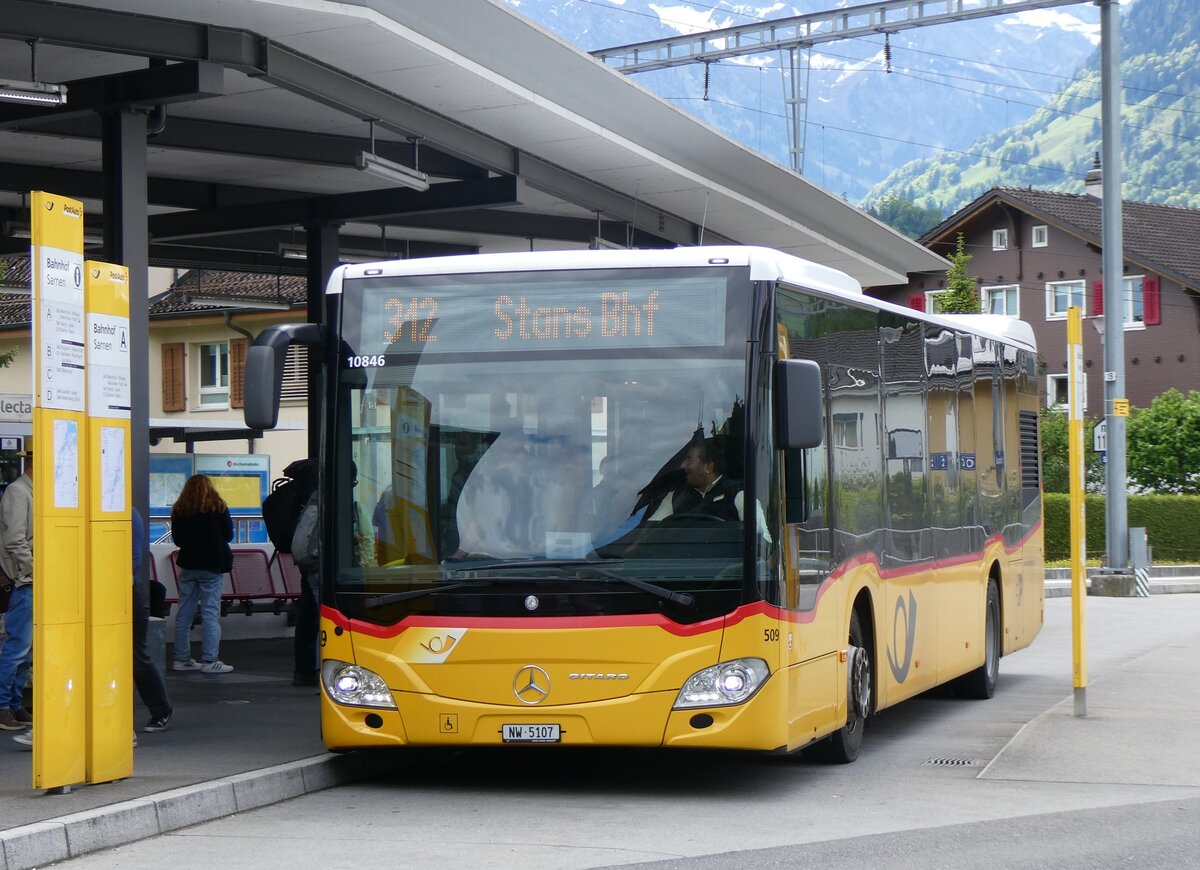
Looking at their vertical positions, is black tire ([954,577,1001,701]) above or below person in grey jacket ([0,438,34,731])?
below

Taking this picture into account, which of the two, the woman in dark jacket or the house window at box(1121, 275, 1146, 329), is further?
the house window at box(1121, 275, 1146, 329)

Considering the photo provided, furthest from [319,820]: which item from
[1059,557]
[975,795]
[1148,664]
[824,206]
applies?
[1059,557]

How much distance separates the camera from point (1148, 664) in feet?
59.1

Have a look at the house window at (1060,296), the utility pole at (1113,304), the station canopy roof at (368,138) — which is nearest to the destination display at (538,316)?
the station canopy roof at (368,138)

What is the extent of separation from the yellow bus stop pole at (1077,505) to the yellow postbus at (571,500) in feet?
10.1

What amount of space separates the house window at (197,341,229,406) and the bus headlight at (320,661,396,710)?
40.9 meters

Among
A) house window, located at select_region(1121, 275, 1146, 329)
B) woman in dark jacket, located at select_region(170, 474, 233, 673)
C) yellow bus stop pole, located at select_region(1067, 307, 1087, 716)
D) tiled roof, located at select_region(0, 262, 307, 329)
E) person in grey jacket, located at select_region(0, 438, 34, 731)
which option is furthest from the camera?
house window, located at select_region(1121, 275, 1146, 329)

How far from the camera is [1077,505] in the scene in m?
12.6

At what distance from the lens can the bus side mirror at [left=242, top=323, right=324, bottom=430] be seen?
9203 millimetres

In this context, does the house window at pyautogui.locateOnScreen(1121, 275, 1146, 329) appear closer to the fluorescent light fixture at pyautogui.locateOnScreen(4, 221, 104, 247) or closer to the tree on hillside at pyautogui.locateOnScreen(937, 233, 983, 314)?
the tree on hillside at pyautogui.locateOnScreen(937, 233, 983, 314)

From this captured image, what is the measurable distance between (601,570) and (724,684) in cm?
83

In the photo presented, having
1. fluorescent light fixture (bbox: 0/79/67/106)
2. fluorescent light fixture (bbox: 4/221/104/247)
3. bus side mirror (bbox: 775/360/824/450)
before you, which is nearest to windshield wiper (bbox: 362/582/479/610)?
bus side mirror (bbox: 775/360/824/450)

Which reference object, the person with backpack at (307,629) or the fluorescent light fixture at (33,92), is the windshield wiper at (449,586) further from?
the person with backpack at (307,629)

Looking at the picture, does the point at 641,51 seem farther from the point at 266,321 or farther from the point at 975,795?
the point at 975,795
